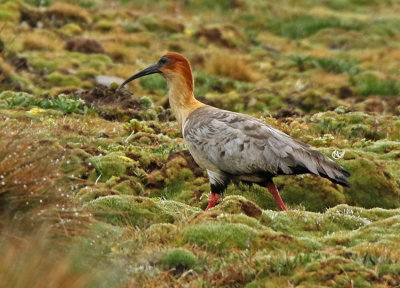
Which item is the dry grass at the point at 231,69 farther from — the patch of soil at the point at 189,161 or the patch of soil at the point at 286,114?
the patch of soil at the point at 189,161

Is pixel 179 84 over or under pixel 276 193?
over

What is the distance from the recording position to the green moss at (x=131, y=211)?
9.20 m

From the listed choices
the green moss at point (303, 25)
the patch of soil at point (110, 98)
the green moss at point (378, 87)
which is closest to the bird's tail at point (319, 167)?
the patch of soil at point (110, 98)

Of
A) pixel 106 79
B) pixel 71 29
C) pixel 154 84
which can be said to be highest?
pixel 71 29

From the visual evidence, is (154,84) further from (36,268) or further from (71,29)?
(36,268)

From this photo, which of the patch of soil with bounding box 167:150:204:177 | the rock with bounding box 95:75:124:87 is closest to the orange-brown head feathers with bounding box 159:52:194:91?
the patch of soil with bounding box 167:150:204:177

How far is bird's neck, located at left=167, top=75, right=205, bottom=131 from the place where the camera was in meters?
12.1

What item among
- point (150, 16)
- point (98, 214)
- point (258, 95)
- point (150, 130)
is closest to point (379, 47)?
point (150, 16)

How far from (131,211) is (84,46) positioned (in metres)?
16.9

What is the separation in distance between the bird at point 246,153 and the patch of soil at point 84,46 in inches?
569

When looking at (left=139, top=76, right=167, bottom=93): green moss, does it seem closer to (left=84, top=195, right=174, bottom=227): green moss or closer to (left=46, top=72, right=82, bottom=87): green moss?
(left=46, top=72, right=82, bottom=87): green moss

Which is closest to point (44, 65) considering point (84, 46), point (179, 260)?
point (84, 46)

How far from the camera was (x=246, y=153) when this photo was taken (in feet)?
35.2

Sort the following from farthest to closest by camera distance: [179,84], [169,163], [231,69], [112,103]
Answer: [231,69] → [112,103] → [169,163] → [179,84]
